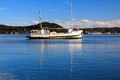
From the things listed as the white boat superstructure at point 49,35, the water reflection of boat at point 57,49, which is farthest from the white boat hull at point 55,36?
the water reflection of boat at point 57,49

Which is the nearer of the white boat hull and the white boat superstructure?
the white boat superstructure

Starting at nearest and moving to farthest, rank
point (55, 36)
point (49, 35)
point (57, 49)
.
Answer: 1. point (57, 49)
2. point (49, 35)
3. point (55, 36)

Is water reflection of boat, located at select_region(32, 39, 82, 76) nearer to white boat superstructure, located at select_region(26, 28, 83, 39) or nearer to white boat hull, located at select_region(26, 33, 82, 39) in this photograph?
white boat superstructure, located at select_region(26, 28, 83, 39)

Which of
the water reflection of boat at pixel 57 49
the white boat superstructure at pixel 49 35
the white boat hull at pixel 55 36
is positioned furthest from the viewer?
the white boat hull at pixel 55 36

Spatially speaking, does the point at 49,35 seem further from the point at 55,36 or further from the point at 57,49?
→ the point at 57,49

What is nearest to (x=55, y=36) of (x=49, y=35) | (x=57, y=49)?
(x=49, y=35)

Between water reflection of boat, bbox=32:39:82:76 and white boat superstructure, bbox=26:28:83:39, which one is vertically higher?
white boat superstructure, bbox=26:28:83:39

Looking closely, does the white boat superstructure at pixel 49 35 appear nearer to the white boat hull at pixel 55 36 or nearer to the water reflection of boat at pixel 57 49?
the white boat hull at pixel 55 36

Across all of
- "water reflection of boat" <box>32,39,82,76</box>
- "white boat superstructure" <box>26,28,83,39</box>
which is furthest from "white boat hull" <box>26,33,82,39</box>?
"water reflection of boat" <box>32,39,82,76</box>

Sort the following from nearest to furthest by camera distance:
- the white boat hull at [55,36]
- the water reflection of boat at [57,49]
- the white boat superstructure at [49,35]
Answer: the water reflection of boat at [57,49] < the white boat superstructure at [49,35] < the white boat hull at [55,36]

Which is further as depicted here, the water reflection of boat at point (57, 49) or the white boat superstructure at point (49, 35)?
the white boat superstructure at point (49, 35)

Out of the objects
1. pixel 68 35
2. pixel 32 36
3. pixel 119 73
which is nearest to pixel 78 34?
pixel 68 35

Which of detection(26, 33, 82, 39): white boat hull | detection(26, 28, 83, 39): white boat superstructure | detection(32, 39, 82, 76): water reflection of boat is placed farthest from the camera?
detection(26, 33, 82, 39): white boat hull

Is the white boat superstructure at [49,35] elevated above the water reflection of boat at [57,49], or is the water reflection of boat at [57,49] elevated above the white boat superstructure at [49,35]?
the white boat superstructure at [49,35]
